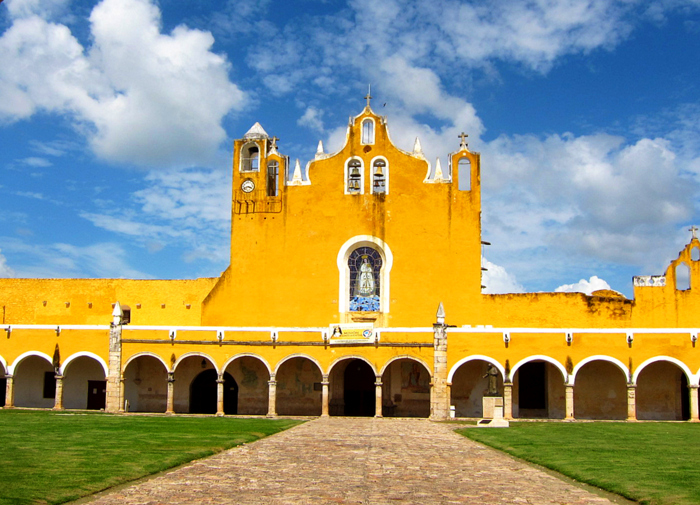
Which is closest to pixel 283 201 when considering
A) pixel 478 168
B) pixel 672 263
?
pixel 478 168

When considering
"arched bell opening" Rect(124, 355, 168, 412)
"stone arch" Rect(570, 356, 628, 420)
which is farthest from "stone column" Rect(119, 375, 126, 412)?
"stone arch" Rect(570, 356, 628, 420)

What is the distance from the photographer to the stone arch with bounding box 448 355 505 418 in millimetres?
30281

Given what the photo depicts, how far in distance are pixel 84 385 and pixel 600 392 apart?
20889 mm

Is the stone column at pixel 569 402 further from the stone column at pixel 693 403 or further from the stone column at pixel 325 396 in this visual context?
the stone column at pixel 325 396

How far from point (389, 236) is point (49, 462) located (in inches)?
793

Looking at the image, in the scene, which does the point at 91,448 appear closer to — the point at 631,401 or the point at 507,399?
the point at 507,399

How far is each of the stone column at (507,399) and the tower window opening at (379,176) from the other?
9.49 meters

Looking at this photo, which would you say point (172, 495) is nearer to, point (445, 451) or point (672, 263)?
point (445, 451)

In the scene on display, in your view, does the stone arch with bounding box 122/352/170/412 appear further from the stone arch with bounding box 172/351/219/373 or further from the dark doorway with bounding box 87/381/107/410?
the stone arch with bounding box 172/351/219/373

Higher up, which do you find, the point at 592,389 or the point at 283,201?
the point at 283,201

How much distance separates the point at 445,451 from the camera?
56.0ft

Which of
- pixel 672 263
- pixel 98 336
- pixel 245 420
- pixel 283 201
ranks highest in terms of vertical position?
pixel 283 201

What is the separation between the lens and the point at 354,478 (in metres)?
12.7

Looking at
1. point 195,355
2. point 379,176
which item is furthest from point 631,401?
point 195,355
